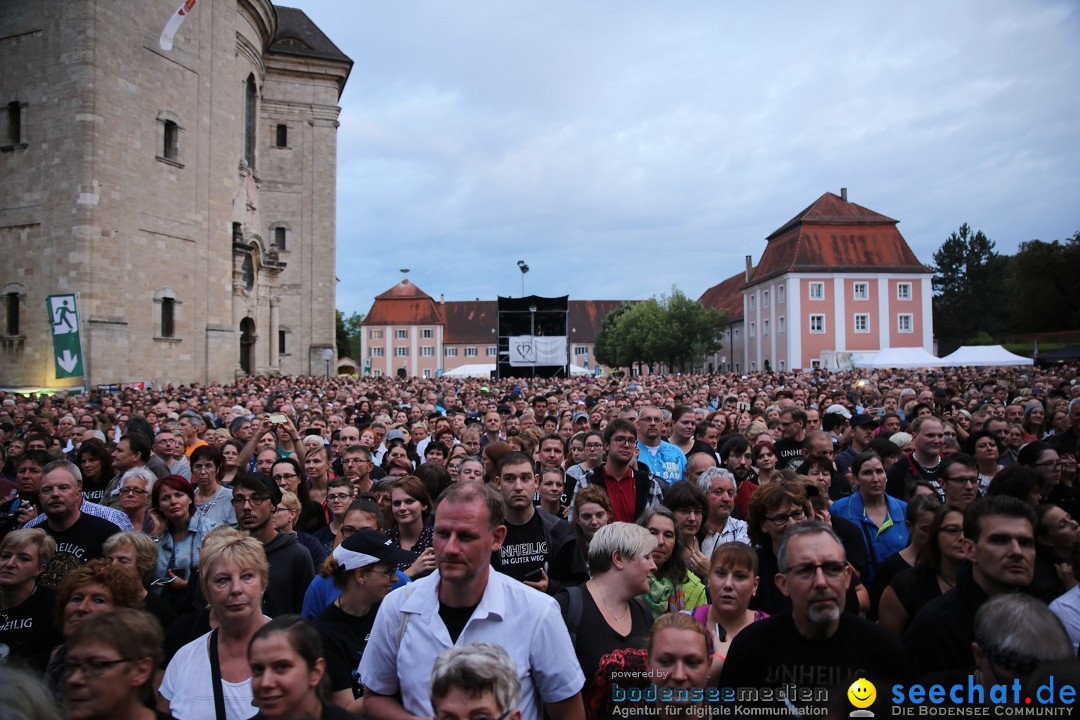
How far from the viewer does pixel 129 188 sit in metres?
27.5

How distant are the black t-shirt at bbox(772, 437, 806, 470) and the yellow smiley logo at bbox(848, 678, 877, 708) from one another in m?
5.45

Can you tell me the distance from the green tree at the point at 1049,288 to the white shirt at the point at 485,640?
224ft

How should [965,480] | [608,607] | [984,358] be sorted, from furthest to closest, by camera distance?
[984,358] < [965,480] < [608,607]

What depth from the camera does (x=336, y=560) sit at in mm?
3803

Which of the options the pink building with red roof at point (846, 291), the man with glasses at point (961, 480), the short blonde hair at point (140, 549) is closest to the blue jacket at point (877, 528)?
the man with glasses at point (961, 480)

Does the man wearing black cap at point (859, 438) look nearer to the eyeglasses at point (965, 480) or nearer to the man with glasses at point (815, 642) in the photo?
the eyeglasses at point (965, 480)

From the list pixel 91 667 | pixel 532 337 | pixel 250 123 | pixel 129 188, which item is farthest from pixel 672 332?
pixel 91 667

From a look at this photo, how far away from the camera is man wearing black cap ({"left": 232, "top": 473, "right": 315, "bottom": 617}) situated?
174 inches

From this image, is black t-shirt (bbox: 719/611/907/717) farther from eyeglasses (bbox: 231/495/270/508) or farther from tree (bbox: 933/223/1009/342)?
tree (bbox: 933/223/1009/342)

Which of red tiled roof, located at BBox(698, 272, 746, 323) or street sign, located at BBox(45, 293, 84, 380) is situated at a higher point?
red tiled roof, located at BBox(698, 272, 746, 323)

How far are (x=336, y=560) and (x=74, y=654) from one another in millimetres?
1311

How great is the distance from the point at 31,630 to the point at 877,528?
5.22 meters

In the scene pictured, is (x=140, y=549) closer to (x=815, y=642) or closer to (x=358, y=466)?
(x=358, y=466)

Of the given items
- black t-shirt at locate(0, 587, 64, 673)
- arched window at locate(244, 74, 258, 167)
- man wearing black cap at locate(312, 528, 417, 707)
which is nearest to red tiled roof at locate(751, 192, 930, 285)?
arched window at locate(244, 74, 258, 167)
